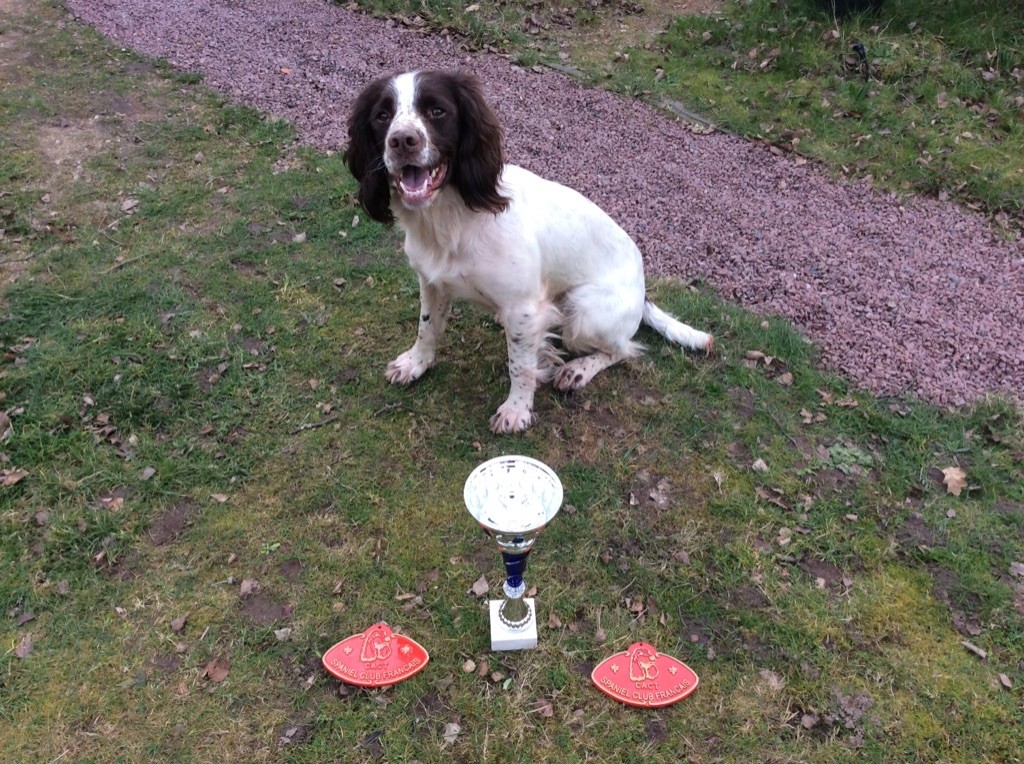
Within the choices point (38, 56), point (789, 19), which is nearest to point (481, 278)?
point (789, 19)

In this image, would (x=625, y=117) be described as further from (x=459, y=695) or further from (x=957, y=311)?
(x=459, y=695)

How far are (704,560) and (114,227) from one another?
4131 millimetres

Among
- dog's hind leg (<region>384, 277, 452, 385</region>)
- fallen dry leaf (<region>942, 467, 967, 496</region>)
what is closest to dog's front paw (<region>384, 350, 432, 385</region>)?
dog's hind leg (<region>384, 277, 452, 385</region>)

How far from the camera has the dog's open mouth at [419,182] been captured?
258 cm

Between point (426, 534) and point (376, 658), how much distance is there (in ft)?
1.88

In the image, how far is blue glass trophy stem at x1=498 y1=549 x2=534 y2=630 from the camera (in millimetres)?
2207

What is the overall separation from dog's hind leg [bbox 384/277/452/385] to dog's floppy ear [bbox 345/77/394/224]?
45cm

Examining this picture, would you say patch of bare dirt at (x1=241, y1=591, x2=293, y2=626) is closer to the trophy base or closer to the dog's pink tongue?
the trophy base

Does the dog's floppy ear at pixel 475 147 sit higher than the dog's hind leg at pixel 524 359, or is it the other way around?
the dog's floppy ear at pixel 475 147

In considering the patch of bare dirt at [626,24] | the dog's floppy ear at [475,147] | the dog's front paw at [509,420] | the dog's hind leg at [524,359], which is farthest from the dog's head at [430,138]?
the patch of bare dirt at [626,24]

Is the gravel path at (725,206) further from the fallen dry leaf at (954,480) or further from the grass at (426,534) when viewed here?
the fallen dry leaf at (954,480)

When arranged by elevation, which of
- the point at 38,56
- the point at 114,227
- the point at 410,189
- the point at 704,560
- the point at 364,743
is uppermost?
the point at 410,189

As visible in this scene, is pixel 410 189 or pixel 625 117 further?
pixel 625 117

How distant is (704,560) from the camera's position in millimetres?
2834
